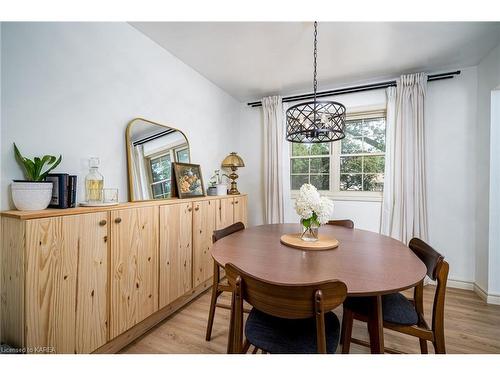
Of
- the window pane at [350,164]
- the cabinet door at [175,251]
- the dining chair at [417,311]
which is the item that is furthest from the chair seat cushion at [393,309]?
the window pane at [350,164]

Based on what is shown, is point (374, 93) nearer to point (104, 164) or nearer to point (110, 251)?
point (104, 164)

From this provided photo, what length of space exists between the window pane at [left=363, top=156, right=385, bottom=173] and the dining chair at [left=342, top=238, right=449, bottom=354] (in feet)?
5.42

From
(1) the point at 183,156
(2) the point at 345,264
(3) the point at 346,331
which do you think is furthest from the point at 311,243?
(1) the point at 183,156

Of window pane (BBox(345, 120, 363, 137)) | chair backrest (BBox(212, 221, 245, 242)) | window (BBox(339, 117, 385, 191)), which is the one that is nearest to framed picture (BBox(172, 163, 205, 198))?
chair backrest (BBox(212, 221, 245, 242))

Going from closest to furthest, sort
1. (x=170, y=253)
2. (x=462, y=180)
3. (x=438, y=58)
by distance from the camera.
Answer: (x=170, y=253)
(x=438, y=58)
(x=462, y=180)

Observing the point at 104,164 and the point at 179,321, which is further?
the point at 179,321

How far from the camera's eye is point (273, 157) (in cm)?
334

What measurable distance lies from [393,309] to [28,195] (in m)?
2.12

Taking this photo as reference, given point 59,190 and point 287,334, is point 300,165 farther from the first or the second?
point 59,190
